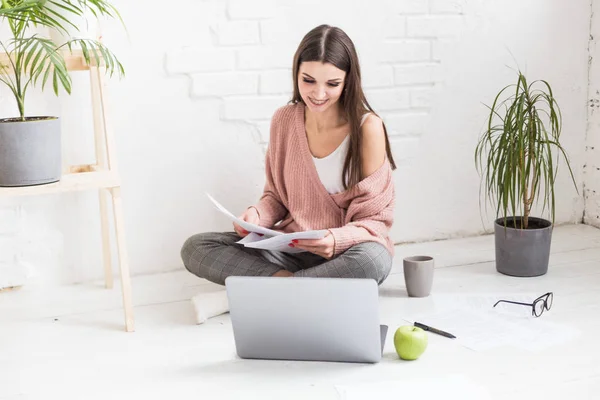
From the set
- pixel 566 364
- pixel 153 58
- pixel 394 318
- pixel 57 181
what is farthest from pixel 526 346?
pixel 153 58

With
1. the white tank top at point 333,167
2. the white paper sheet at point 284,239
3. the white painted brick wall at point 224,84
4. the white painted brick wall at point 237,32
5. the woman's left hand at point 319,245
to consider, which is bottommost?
the woman's left hand at point 319,245

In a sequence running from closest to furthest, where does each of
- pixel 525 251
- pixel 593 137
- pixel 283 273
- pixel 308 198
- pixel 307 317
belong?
pixel 307 317
pixel 283 273
pixel 308 198
pixel 525 251
pixel 593 137

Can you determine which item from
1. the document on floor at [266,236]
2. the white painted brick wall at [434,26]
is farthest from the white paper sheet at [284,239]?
the white painted brick wall at [434,26]

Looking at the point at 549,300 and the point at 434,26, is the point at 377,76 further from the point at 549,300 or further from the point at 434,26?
the point at 549,300

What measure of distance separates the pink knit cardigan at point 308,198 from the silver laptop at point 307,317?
408 millimetres

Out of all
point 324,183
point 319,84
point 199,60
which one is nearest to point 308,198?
point 324,183

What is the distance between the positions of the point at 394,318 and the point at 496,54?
1181 mm

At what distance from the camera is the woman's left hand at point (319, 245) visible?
7.13 ft

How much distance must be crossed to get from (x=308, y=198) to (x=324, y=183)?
0.07 metres

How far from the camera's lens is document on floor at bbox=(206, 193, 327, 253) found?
204 cm

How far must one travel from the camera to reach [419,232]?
2949 mm

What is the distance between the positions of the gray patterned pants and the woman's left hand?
0.03 metres

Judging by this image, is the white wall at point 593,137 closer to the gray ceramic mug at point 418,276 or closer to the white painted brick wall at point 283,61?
the white painted brick wall at point 283,61

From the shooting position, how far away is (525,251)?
2504 mm
